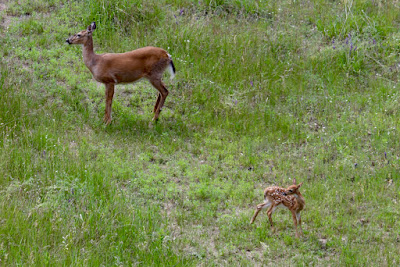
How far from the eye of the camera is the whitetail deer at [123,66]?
9.35m

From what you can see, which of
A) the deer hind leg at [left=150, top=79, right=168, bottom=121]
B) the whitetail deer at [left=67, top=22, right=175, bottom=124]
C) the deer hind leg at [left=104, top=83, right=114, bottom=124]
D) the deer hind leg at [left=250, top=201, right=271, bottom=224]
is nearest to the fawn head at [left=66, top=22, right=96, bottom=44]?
the whitetail deer at [left=67, top=22, right=175, bottom=124]

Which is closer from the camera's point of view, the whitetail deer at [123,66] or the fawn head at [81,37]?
the whitetail deer at [123,66]

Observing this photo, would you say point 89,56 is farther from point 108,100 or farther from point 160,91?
point 160,91

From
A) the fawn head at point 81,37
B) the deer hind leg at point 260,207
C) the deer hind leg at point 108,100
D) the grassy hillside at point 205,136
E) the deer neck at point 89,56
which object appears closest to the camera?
the grassy hillside at point 205,136

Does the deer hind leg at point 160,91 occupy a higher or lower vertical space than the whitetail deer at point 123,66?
lower

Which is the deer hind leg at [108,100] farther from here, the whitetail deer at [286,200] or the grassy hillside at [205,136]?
the whitetail deer at [286,200]

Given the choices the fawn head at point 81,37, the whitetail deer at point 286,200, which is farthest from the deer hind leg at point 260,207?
the fawn head at point 81,37

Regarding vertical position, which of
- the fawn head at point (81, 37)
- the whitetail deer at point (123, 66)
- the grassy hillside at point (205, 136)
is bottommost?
the grassy hillside at point (205, 136)

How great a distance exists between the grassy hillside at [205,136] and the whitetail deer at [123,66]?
1.56 ft

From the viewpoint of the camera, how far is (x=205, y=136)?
30.9 feet

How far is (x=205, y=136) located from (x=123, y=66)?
1.70 metres

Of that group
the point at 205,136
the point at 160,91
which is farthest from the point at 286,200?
the point at 160,91

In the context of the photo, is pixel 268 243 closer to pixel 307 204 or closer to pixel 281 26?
pixel 307 204

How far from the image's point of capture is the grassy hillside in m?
6.69
